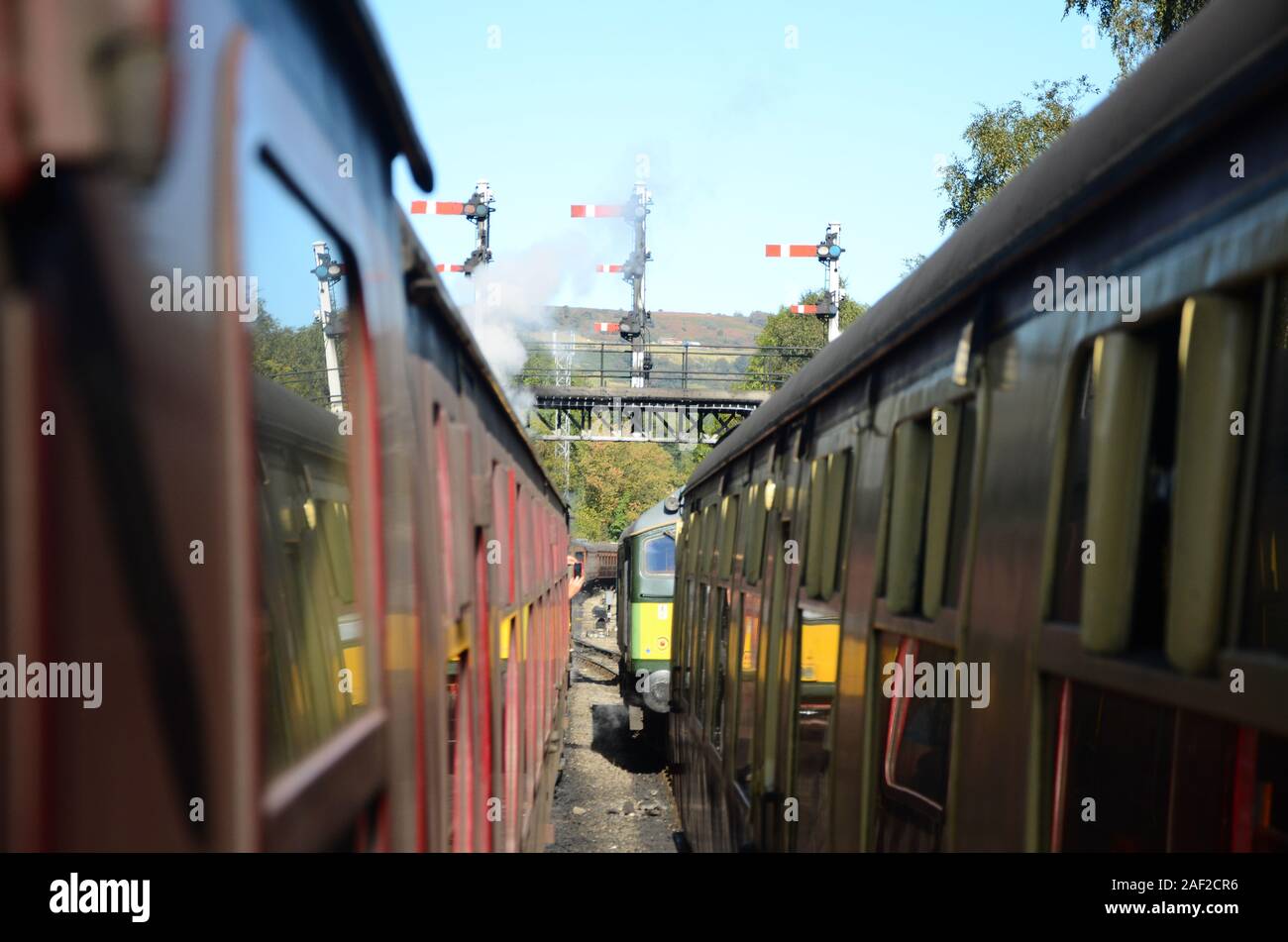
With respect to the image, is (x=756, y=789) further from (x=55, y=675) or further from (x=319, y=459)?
(x=55, y=675)

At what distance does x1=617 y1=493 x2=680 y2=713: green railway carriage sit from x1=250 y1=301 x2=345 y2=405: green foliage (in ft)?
57.9

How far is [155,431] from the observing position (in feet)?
4.01

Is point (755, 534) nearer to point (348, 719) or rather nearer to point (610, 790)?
point (348, 719)

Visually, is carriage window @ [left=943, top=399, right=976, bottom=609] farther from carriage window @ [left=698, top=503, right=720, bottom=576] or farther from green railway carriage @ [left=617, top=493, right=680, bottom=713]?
green railway carriage @ [left=617, top=493, right=680, bottom=713]

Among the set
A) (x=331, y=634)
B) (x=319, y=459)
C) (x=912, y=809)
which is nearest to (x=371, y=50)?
(x=319, y=459)

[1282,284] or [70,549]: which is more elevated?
[1282,284]

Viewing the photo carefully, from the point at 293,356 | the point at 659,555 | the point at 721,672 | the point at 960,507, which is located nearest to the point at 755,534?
the point at 721,672

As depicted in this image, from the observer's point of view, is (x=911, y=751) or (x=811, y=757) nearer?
(x=911, y=751)

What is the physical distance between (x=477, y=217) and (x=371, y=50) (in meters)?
31.4

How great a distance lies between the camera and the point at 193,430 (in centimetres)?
130

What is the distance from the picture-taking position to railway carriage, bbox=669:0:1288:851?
185cm

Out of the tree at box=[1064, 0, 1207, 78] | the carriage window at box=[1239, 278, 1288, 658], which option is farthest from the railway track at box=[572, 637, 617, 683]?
the carriage window at box=[1239, 278, 1288, 658]

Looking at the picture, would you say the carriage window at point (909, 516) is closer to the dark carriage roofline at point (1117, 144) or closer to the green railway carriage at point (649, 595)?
the dark carriage roofline at point (1117, 144)

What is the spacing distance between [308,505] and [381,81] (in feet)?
2.64
